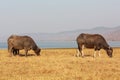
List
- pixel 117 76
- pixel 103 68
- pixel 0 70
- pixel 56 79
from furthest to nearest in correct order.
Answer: pixel 103 68 → pixel 0 70 → pixel 117 76 → pixel 56 79

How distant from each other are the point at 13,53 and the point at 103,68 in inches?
590

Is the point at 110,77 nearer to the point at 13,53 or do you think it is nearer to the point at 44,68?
the point at 44,68

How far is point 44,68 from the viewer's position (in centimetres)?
2269

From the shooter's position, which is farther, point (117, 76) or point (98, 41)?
point (98, 41)

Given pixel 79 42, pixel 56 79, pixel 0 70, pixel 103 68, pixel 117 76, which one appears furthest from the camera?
pixel 79 42

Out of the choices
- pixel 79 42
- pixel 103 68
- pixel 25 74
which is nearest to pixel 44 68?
pixel 25 74

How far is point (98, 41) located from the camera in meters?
35.5

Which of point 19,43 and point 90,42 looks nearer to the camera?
point 19,43

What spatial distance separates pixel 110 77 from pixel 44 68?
530 cm

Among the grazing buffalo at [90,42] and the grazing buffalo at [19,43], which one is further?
the grazing buffalo at [90,42]

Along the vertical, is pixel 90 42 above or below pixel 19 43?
above

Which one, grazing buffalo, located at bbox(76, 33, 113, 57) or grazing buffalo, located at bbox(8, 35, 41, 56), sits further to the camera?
grazing buffalo, located at bbox(76, 33, 113, 57)

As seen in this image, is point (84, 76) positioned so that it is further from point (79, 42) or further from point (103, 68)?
point (79, 42)

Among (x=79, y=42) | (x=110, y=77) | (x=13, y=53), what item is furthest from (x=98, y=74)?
(x=13, y=53)
